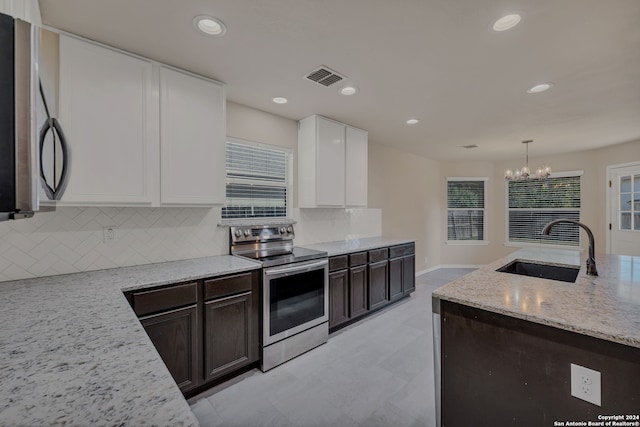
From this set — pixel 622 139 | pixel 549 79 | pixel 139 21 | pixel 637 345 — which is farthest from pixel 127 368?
pixel 622 139

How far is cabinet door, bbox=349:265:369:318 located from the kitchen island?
5.69ft

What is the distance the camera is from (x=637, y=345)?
3.19 feet

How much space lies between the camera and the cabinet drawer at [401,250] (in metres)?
3.90

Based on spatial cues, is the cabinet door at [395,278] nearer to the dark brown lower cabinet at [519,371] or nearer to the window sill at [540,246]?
the dark brown lower cabinet at [519,371]

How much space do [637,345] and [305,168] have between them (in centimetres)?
294

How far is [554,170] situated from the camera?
5.65m

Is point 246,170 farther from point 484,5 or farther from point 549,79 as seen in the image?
point 549,79

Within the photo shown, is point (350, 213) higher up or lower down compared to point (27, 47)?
lower down

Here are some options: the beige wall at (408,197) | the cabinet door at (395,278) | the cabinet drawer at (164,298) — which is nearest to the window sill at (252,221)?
the cabinet drawer at (164,298)

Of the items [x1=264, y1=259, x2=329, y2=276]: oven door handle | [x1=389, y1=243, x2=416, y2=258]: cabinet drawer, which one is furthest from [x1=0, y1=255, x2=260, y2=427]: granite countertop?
[x1=389, y1=243, x2=416, y2=258]: cabinet drawer

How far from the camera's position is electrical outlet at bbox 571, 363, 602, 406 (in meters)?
1.10

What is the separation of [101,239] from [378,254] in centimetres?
293

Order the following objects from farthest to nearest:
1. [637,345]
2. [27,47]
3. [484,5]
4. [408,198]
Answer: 1. [408,198]
2. [484,5]
3. [637,345]
4. [27,47]

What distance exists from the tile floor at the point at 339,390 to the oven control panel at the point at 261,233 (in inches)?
48.3
